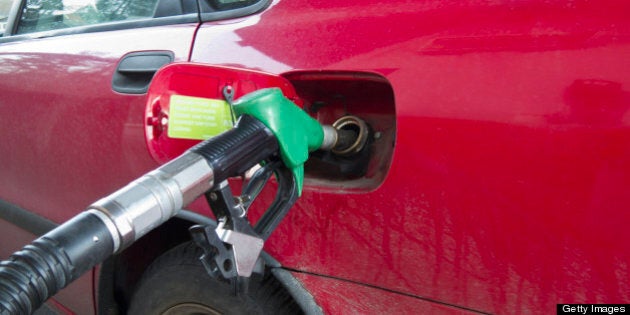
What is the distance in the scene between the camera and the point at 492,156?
2.92 feet

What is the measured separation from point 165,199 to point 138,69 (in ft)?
2.52

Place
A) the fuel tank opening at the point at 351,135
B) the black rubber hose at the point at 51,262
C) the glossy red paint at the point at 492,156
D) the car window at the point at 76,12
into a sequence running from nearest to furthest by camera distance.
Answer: the black rubber hose at the point at 51,262
the glossy red paint at the point at 492,156
the fuel tank opening at the point at 351,135
the car window at the point at 76,12

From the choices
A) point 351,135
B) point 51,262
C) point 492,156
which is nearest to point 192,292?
point 351,135

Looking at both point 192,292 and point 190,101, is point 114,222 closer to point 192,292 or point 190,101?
point 190,101

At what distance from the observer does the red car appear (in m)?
0.83

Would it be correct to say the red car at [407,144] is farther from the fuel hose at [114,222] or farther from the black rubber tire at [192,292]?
the fuel hose at [114,222]

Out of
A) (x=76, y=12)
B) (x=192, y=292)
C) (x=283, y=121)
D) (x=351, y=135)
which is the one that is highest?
(x=76, y=12)

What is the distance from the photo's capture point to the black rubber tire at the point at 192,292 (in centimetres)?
129

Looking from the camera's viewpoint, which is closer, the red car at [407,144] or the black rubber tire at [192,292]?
the red car at [407,144]

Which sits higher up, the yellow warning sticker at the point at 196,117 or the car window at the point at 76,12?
the car window at the point at 76,12

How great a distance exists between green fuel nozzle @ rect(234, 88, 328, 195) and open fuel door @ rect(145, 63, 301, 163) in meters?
0.13

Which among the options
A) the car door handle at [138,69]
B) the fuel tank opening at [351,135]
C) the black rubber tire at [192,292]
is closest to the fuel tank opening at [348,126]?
the fuel tank opening at [351,135]

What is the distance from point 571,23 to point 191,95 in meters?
0.72

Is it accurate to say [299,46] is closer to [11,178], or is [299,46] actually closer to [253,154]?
[253,154]
